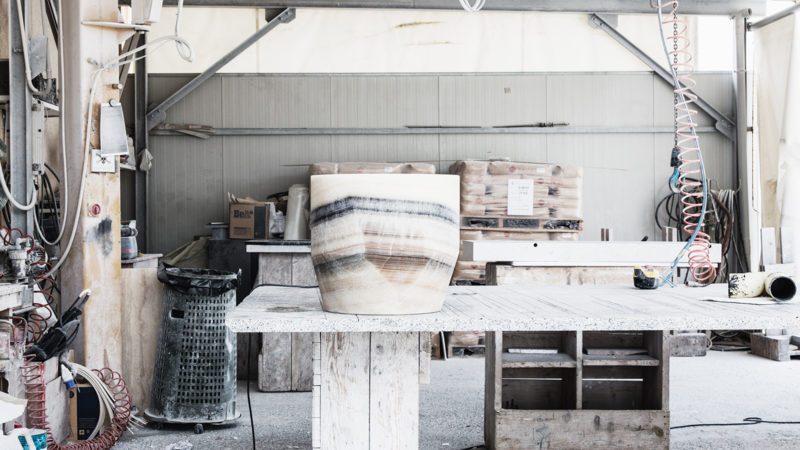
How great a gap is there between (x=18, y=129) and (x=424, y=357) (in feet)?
7.98

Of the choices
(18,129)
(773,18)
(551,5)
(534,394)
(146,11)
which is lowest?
(534,394)

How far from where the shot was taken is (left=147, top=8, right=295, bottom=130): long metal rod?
6.77 meters

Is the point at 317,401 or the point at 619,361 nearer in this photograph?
the point at 317,401

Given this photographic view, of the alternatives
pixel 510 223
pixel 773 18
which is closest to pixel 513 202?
pixel 510 223

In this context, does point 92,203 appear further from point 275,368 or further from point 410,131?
point 410,131

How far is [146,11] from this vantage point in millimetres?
3336

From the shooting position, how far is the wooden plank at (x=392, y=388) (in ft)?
5.44

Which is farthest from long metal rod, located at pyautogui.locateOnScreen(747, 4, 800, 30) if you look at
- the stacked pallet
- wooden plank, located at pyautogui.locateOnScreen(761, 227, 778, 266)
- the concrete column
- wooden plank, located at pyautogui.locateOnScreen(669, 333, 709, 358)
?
the concrete column

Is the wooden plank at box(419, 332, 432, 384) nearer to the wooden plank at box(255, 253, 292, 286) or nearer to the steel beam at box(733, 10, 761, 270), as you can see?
the wooden plank at box(255, 253, 292, 286)

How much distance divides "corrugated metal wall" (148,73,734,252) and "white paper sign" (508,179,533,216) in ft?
3.09

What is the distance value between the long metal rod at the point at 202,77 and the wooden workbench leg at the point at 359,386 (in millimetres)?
5641

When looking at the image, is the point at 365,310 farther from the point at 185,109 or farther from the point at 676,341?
the point at 185,109

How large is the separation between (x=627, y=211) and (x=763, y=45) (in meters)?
1.96

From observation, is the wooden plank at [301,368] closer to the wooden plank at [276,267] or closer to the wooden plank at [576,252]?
the wooden plank at [276,267]
